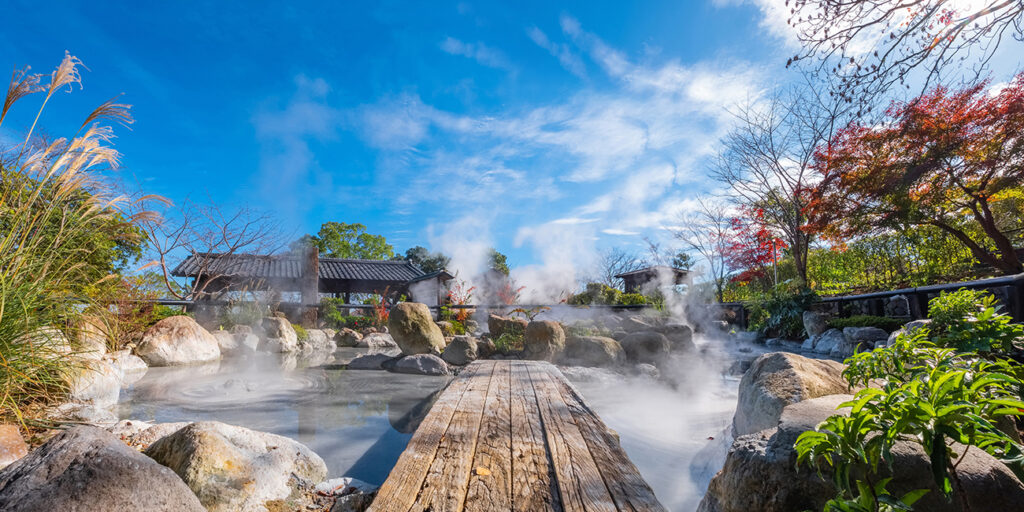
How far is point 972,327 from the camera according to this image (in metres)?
2.64

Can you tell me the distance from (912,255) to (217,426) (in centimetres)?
1653

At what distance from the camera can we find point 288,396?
5.93 metres

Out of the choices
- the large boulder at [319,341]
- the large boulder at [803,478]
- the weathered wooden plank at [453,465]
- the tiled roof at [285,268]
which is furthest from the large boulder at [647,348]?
the tiled roof at [285,268]

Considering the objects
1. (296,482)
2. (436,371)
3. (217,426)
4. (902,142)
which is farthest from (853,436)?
(902,142)

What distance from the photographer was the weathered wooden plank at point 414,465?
4.91 feet

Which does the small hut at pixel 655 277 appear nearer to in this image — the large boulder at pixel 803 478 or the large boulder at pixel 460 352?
the large boulder at pixel 460 352

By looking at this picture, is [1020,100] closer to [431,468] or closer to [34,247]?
[431,468]

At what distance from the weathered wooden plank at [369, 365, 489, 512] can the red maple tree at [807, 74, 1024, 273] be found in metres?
8.96

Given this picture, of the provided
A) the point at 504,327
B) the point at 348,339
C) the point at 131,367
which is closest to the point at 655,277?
the point at 504,327

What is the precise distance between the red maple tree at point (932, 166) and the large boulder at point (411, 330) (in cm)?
883

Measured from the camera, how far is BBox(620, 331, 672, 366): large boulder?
8905 millimetres

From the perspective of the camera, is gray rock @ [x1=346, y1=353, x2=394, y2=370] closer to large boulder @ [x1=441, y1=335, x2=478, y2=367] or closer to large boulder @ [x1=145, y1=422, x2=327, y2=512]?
large boulder @ [x1=441, y1=335, x2=478, y2=367]

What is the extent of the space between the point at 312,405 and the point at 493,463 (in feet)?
14.4

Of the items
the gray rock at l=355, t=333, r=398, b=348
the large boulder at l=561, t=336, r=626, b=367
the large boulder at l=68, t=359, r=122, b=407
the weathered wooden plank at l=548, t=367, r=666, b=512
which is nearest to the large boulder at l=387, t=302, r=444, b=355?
the large boulder at l=561, t=336, r=626, b=367
